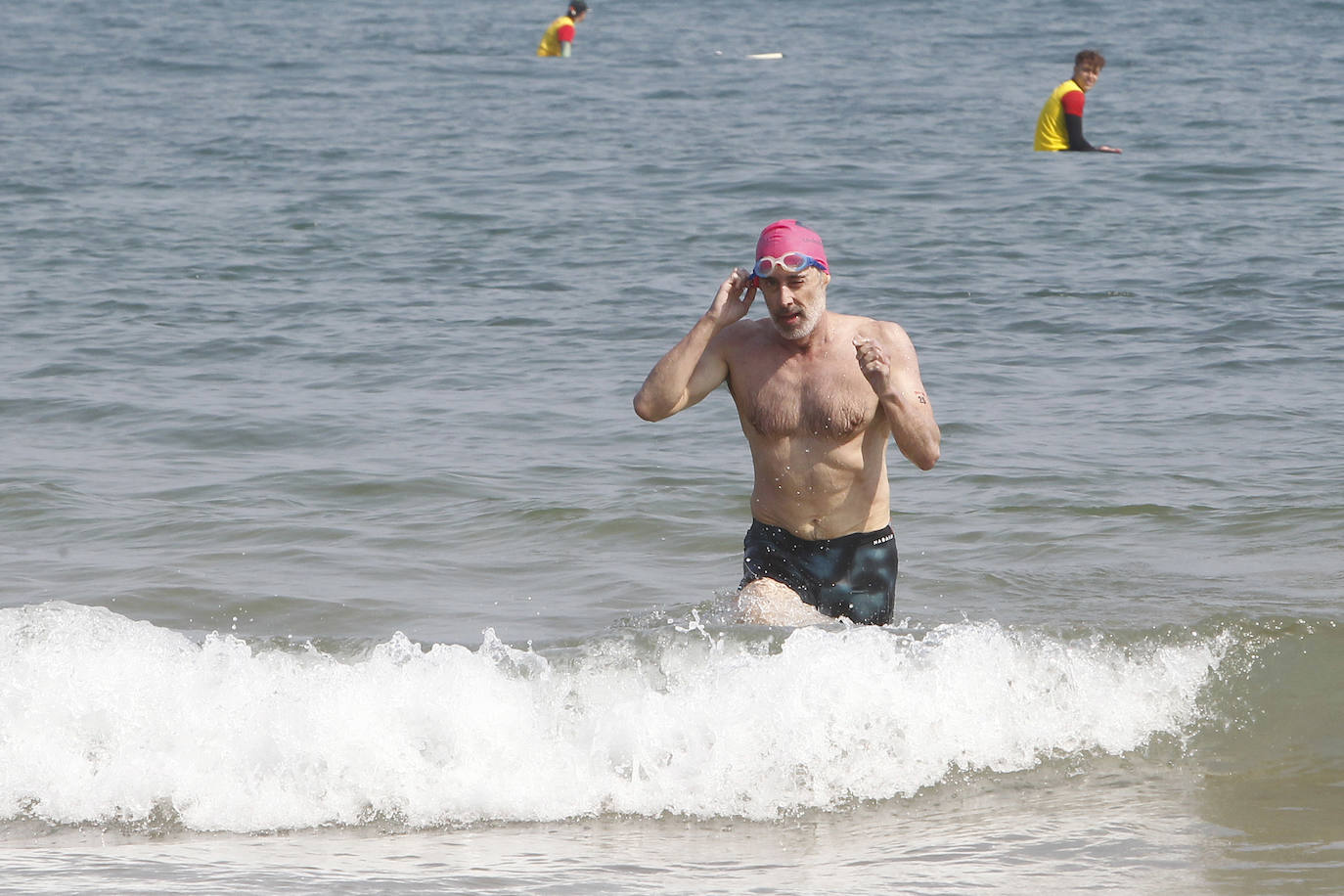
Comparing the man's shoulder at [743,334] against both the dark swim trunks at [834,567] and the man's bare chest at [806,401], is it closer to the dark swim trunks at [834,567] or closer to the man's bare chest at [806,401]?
the man's bare chest at [806,401]

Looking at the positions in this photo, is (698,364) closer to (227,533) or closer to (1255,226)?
(227,533)

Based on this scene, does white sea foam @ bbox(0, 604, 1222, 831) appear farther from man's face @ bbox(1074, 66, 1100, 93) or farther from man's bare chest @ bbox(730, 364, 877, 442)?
man's face @ bbox(1074, 66, 1100, 93)

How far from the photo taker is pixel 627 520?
27.8 ft

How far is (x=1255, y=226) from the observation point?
14977 mm

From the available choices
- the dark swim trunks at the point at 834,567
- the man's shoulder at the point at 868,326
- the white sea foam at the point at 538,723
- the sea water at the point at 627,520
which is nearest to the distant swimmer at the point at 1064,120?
the sea water at the point at 627,520

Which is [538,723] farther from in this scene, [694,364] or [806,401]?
Answer: [806,401]

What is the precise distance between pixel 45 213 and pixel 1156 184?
11028 mm

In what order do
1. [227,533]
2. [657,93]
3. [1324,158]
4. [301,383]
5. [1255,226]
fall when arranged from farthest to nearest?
[657,93]
[1324,158]
[1255,226]
[301,383]
[227,533]

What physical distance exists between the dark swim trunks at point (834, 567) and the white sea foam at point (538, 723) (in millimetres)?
302

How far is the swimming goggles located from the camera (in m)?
5.36

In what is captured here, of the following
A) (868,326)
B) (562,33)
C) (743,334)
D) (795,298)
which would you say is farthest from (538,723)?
(562,33)

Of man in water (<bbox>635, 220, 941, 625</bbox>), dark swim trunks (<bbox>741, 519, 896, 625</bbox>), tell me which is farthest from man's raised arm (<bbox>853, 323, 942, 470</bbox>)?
dark swim trunks (<bbox>741, 519, 896, 625</bbox>)

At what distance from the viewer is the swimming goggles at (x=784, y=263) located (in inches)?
211

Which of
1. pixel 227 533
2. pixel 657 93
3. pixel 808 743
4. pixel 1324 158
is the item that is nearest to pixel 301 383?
pixel 227 533
